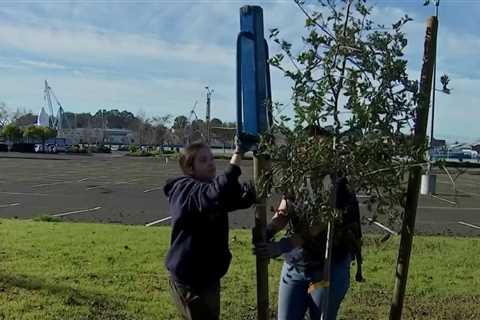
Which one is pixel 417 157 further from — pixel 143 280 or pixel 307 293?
pixel 143 280

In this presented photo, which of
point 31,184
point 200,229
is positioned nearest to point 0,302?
point 200,229

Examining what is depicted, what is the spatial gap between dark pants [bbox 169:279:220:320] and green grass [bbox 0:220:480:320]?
5.75 feet

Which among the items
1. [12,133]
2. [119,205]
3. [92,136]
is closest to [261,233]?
[119,205]

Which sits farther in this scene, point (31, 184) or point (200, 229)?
point (31, 184)

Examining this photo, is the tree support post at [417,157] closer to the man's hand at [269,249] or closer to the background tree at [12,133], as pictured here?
the man's hand at [269,249]

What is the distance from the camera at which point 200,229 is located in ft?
11.5

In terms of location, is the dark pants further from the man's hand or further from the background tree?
the background tree

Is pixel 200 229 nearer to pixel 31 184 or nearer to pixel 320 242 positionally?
pixel 320 242

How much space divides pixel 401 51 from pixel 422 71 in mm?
293

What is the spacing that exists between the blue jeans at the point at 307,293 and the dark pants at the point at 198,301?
1.64 ft

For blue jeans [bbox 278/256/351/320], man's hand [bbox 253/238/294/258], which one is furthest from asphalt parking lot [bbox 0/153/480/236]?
man's hand [bbox 253/238/294/258]

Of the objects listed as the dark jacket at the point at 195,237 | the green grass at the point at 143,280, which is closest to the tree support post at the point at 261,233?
the dark jacket at the point at 195,237

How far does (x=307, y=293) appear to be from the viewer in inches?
152

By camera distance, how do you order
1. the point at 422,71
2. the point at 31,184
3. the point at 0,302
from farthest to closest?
1. the point at 31,184
2. the point at 0,302
3. the point at 422,71
